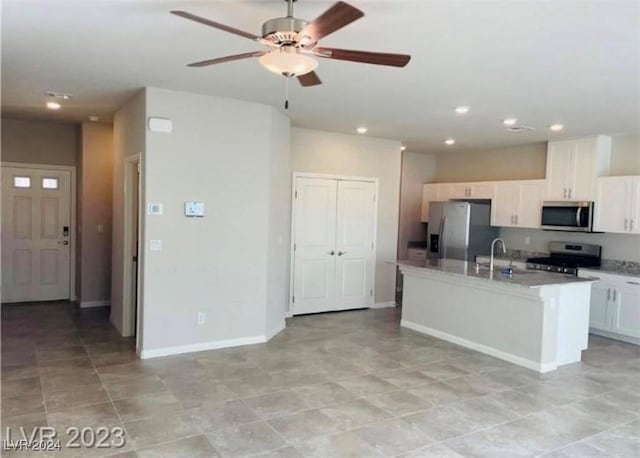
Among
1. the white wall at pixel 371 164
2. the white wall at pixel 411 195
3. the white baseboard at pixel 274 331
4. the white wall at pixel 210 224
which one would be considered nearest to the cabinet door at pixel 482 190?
the white wall at pixel 411 195

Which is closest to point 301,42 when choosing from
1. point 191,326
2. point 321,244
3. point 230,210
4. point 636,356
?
point 230,210

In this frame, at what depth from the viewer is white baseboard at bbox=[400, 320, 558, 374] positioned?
4.55m

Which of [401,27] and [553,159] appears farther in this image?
[553,159]

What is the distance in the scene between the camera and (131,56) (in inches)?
138

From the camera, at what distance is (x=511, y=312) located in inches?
190

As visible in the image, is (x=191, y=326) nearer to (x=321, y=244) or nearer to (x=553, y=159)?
(x=321, y=244)

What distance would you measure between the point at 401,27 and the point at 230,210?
2.84m

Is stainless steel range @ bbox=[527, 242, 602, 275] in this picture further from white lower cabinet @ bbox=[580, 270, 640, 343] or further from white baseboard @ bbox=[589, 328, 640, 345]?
white baseboard @ bbox=[589, 328, 640, 345]

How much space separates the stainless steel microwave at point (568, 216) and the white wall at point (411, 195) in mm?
2466

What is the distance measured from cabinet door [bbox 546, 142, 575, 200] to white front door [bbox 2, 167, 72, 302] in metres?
7.36

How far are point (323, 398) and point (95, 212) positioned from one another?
4.90 meters

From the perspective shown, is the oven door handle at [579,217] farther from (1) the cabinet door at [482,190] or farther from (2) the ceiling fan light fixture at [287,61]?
(2) the ceiling fan light fixture at [287,61]

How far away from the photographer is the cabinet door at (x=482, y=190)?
7.39 meters

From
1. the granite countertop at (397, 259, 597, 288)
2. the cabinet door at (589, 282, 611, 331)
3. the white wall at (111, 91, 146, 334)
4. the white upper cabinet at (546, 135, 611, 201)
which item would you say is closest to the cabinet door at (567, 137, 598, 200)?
the white upper cabinet at (546, 135, 611, 201)
